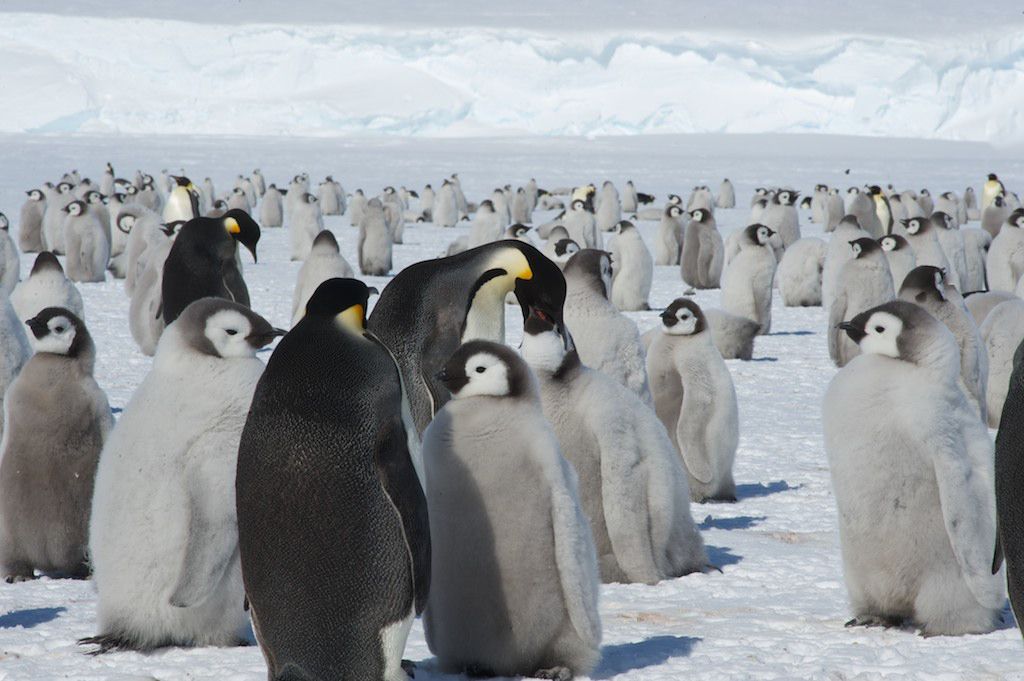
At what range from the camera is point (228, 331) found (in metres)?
3.04

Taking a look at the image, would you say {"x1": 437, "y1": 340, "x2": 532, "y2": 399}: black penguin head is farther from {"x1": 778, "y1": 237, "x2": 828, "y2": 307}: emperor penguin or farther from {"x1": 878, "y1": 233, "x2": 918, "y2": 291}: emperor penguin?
{"x1": 778, "y1": 237, "x2": 828, "y2": 307}: emperor penguin

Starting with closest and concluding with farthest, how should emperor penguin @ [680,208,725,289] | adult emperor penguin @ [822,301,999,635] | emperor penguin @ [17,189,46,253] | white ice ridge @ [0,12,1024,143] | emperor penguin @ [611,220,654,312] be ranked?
adult emperor penguin @ [822,301,999,635] < emperor penguin @ [611,220,654,312] < emperor penguin @ [680,208,725,289] < emperor penguin @ [17,189,46,253] < white ice ridge @ [0,12,1024,143]

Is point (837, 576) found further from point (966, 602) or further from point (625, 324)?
point (625, 324)

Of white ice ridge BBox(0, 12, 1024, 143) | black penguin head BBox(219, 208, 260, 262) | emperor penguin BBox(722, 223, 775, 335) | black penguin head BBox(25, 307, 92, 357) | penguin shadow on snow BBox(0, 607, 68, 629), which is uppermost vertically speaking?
white ice ridge BBox(0, 12, 1024, 143)

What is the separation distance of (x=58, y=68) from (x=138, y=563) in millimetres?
68635

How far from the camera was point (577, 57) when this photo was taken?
69125 millimetres

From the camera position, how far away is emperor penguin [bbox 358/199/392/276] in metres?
15.2

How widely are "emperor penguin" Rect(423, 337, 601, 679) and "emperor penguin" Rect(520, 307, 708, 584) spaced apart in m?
0.85

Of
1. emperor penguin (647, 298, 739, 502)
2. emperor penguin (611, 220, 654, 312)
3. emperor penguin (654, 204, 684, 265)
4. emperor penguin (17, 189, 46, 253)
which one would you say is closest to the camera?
emperor penguin (647, 298, 739, 502)

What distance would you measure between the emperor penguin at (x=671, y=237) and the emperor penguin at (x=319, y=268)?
7.52 metres

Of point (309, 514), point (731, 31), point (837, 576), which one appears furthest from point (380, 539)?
point (731, 31)

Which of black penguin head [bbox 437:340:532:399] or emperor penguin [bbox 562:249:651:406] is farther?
emperor penguin [bbox 562:249:651:406]

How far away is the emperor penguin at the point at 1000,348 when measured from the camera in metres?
7.34

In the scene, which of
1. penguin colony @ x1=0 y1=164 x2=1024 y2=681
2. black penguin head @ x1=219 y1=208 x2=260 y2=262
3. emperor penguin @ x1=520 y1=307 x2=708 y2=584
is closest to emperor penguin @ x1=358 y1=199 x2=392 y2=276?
black penguin head @ x1=219 y1=208 x2=260 y2=262
